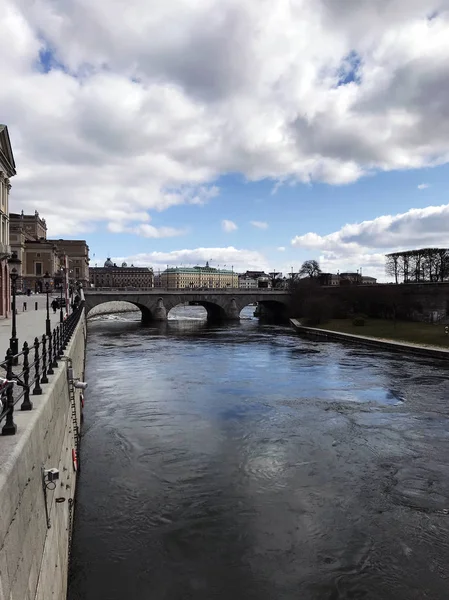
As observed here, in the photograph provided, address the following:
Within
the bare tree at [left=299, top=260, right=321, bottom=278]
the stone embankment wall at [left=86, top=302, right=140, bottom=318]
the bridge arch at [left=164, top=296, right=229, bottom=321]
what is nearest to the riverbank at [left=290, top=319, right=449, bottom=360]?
the bridge arch at [left=164, top=296, right=229, bottom=321]

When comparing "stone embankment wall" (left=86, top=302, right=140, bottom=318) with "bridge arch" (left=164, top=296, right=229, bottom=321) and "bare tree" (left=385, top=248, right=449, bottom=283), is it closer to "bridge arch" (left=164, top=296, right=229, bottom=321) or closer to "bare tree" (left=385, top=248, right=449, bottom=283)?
"bridge arch" (left=164, top=296, right=229, bottom=321)

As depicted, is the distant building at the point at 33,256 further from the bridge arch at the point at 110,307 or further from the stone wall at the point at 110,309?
the stone wall at the point at 110,309

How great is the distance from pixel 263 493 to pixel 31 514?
32.1 feet

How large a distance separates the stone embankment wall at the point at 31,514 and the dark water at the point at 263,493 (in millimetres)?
2614

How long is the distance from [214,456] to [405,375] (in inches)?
873

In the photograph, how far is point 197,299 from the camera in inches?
3984

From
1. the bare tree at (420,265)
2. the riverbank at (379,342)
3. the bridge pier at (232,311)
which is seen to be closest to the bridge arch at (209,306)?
the bridge pier at (232,311)

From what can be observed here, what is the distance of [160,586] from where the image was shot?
10609 millimetres

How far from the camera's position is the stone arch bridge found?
90188 millimetres

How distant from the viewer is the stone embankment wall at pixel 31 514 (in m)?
5.42

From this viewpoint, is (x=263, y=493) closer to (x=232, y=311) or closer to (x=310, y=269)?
(x=232, y=311)

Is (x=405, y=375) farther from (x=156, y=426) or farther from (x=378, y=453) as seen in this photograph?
(x=156, y=426)

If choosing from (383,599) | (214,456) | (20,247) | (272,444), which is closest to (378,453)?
(272,444)

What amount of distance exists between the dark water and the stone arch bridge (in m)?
61.3
